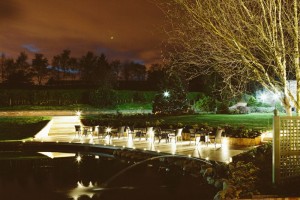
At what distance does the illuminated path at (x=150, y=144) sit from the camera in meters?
14.4

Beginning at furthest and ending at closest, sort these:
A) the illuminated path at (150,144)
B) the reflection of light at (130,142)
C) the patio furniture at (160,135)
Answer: the patio furniture at (160,135) → the reflection of light at (130,142) → the illuminated path at (150,144)

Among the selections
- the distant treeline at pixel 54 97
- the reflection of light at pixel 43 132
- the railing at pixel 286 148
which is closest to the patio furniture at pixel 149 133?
the reflection of light at pixel 43 132

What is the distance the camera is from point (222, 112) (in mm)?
34844

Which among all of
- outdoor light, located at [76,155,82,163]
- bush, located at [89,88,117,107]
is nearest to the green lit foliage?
bush, located at [89,88,117,107]

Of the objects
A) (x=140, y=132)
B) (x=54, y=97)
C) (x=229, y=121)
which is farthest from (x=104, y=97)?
(x=140, y=132)

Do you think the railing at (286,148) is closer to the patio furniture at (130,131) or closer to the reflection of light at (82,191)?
the reflection of light at (82,191)

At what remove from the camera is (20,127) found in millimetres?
24422

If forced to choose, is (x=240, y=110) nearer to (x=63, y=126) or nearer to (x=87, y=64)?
(x=63, y=126)

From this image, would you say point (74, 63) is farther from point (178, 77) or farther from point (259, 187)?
point (259, 187)

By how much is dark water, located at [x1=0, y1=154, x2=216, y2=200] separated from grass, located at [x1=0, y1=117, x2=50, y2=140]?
6.79 meters

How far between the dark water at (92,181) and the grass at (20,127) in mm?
6793

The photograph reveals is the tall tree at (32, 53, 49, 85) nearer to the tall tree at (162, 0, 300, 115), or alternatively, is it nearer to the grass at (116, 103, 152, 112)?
the grass at (116, 103, 152, 112)

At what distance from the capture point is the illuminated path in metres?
14.4

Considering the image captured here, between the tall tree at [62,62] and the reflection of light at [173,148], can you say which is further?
the tall tree at [62,62]
